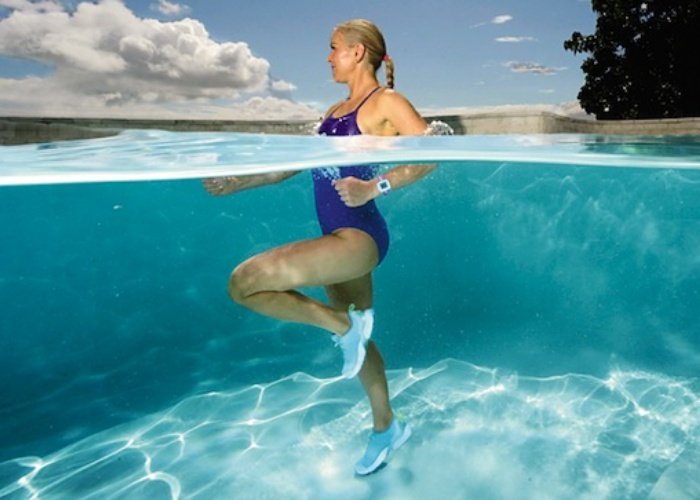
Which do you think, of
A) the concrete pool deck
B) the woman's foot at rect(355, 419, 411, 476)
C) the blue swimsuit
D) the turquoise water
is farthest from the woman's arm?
the concrete pool deck

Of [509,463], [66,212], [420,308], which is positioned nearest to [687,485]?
[509,463]

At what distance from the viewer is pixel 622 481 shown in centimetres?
518

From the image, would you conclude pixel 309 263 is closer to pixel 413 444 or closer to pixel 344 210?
pixel 344 210

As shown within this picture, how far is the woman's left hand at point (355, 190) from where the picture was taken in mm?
3844

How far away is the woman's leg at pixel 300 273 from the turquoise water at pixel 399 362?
191cm

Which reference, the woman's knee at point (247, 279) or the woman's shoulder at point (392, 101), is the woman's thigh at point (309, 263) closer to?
the woman's knee at point (247, 279)

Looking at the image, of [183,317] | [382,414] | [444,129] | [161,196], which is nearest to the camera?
[444,129]

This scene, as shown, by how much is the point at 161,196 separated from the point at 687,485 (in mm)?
14632

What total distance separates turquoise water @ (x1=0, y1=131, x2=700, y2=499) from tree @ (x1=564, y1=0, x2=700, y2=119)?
8975mm

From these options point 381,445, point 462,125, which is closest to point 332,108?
point 381,445

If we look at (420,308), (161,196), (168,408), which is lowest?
(420,308)

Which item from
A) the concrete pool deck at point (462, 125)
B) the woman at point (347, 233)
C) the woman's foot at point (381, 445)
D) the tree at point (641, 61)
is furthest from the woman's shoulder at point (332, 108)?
the tree at point (641, 61)

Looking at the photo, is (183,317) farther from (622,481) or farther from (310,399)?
(622,481)

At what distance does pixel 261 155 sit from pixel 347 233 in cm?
434
